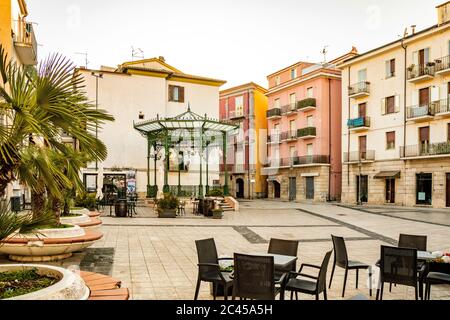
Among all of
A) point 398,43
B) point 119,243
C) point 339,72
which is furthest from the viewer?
point 339,72

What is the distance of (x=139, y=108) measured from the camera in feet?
97.9

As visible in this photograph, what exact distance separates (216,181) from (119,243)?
22.2m

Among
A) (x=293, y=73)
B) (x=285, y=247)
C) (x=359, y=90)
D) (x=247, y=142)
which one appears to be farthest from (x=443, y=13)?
(x=285, y=247)

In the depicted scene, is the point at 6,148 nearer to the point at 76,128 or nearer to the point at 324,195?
the point at 76,128

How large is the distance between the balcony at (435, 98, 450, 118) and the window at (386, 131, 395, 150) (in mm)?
3794

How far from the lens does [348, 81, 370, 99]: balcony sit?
99.4ft

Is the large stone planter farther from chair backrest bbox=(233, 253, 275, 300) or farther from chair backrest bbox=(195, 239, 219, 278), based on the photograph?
chair backrest bbox=(233, 253, 275, 300)

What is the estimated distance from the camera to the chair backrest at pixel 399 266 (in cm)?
509

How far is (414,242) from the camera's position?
6.55 meters

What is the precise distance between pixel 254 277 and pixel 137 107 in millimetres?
26761

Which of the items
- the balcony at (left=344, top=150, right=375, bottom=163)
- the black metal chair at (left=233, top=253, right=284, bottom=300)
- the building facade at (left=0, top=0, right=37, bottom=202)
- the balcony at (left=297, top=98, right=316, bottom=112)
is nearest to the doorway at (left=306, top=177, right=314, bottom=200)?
the balcony at (left=344, top=150, right=375, bottom=163)
